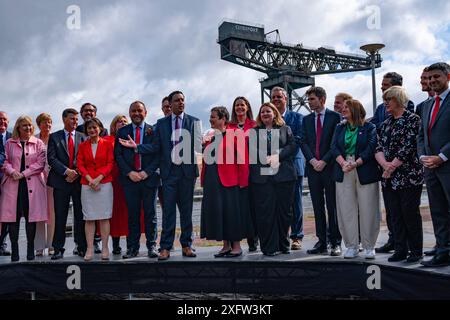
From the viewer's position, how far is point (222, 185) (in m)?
4.90

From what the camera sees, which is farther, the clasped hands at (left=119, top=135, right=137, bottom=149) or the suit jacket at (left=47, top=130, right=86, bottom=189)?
the suit jacket at (left=47, top=130, right=86, bottom=189)

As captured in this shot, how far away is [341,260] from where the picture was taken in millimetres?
4418

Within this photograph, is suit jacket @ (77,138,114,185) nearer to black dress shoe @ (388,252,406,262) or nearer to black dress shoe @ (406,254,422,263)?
→ black dress shoe @ (388,252,406,262)

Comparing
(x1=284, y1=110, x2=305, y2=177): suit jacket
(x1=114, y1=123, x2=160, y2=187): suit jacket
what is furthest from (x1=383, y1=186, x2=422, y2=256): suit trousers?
(x1=114, y1=123, x2=160, y2=187): suit jacket

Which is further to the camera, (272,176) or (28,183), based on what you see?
(28,183)

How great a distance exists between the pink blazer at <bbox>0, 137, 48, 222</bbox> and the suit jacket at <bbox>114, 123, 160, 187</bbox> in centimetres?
95

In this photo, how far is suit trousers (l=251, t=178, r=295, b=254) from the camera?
16.0 feet

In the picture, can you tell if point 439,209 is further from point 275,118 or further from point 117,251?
point 117,251

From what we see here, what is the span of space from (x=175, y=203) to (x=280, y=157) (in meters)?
1.26

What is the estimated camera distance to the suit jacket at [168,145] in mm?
4891

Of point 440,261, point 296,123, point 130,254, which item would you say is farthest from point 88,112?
point 440,261

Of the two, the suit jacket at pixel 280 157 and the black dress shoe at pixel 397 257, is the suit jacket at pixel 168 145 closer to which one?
the suit jacket at pixel 280 157

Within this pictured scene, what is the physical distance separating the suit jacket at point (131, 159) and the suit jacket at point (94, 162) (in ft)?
0.37

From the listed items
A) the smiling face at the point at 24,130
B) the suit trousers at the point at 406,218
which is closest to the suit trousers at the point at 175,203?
the smiling face at the point at 24,130
